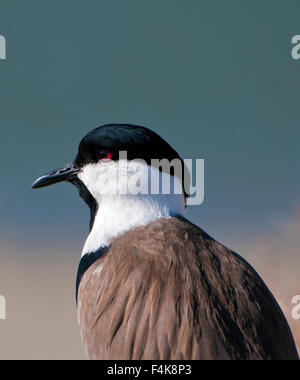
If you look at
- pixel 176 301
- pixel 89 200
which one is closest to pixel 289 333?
pixel 176 301

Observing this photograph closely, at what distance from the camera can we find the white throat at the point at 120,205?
1.94m

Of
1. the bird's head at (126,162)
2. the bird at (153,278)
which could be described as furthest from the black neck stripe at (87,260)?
→ the bird's head at (126,162)

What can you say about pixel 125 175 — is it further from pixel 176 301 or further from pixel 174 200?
pixel 176 301

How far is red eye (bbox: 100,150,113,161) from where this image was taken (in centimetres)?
196

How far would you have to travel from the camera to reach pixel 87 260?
1945 millimetres

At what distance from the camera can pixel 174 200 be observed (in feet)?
6.68

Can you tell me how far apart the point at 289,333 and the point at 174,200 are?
0.64 meters

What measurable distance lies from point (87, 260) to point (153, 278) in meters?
0.35

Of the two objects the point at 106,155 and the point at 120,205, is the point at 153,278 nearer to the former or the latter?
the point at 120,205

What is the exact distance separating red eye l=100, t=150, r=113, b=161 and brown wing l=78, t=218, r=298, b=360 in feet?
0.99

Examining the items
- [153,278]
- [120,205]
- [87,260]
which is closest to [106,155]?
[120,205]

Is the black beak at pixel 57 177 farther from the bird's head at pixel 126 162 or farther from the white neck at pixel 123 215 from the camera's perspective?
the white neck at pixel 123 215

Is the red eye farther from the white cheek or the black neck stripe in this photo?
the black neck stripe


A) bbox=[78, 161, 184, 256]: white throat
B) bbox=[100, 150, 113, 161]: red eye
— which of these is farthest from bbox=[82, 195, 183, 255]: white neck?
bbox=[100, 150, 113, 161]: red eye
